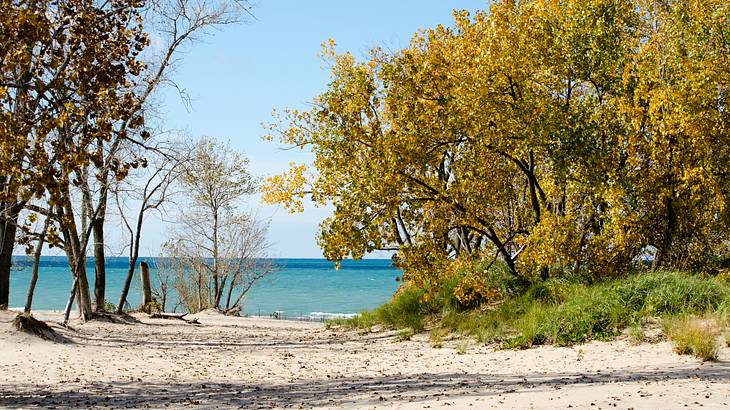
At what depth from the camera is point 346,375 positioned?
1148cm

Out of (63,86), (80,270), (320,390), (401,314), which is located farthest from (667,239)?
(80,270)

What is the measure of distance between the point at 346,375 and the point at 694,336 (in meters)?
5.36

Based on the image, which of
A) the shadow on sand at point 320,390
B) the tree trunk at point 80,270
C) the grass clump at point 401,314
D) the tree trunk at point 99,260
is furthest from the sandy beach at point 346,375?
the tree trunk at point 99,260

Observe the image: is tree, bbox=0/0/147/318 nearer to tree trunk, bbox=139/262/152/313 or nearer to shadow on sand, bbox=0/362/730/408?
shadow on sand, bbox=0/362/730/408

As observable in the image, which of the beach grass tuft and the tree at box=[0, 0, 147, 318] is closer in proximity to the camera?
the tree at box=[0, 0, 147, 318]

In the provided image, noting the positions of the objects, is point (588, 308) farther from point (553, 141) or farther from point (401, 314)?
point (401, 314)

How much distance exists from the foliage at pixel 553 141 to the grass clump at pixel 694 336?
2985 millimetres

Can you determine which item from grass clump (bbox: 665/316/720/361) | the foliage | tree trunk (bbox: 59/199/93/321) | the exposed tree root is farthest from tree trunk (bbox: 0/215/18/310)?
grass clump (bbox: 665/316/720/361)

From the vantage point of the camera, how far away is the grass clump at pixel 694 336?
10.3 m

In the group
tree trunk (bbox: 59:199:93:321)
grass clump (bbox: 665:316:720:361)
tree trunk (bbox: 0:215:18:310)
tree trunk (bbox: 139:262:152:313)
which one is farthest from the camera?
tree trunk (bbox: 139:262:152:313)

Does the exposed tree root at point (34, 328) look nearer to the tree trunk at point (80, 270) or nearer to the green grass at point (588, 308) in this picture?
the tree trunk at point (80, 270)

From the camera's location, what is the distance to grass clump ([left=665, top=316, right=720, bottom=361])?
10322mm

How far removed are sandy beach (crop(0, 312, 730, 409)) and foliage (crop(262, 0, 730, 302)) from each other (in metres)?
2.79

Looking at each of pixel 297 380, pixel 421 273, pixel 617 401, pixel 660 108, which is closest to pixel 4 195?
pixel 297 380
